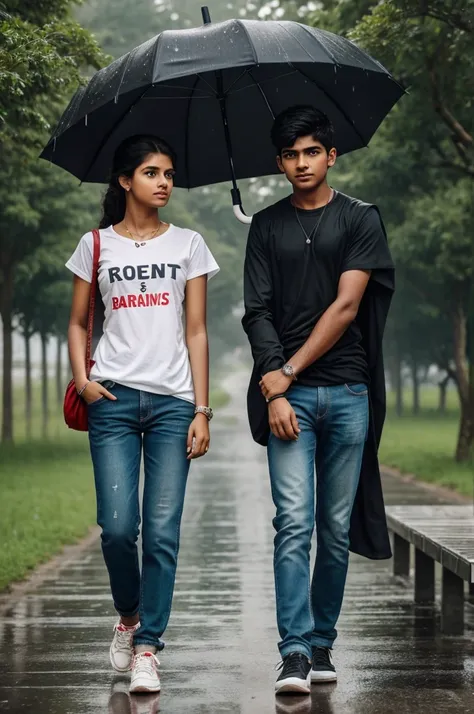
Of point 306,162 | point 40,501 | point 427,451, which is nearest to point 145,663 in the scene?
point 306,162

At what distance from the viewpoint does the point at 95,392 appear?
5.47 m

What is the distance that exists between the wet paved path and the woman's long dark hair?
1.93 metres

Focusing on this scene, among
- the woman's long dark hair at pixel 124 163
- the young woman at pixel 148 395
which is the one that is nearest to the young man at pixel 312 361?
the young woman at pixel 148 395

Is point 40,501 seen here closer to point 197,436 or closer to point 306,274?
point 197,436

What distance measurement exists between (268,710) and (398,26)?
785 cm

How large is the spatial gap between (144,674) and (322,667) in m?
0.74

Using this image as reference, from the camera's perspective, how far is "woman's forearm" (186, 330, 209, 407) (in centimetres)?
552

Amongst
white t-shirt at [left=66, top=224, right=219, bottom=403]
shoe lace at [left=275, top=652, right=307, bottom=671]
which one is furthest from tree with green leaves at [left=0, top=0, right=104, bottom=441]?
shoe lace at [left=275, top=652, right=307, bottom=671]

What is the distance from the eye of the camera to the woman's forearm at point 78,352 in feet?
18.1

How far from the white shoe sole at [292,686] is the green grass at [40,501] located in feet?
13.5

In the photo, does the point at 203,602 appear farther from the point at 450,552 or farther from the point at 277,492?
the point at 277,492

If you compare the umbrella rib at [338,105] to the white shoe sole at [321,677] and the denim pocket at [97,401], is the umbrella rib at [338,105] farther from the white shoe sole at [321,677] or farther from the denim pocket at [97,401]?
the white shoe sole at [321,677]

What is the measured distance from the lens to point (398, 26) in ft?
38.3

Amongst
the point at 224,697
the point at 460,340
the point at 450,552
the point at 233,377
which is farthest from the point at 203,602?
the point at 233,377
